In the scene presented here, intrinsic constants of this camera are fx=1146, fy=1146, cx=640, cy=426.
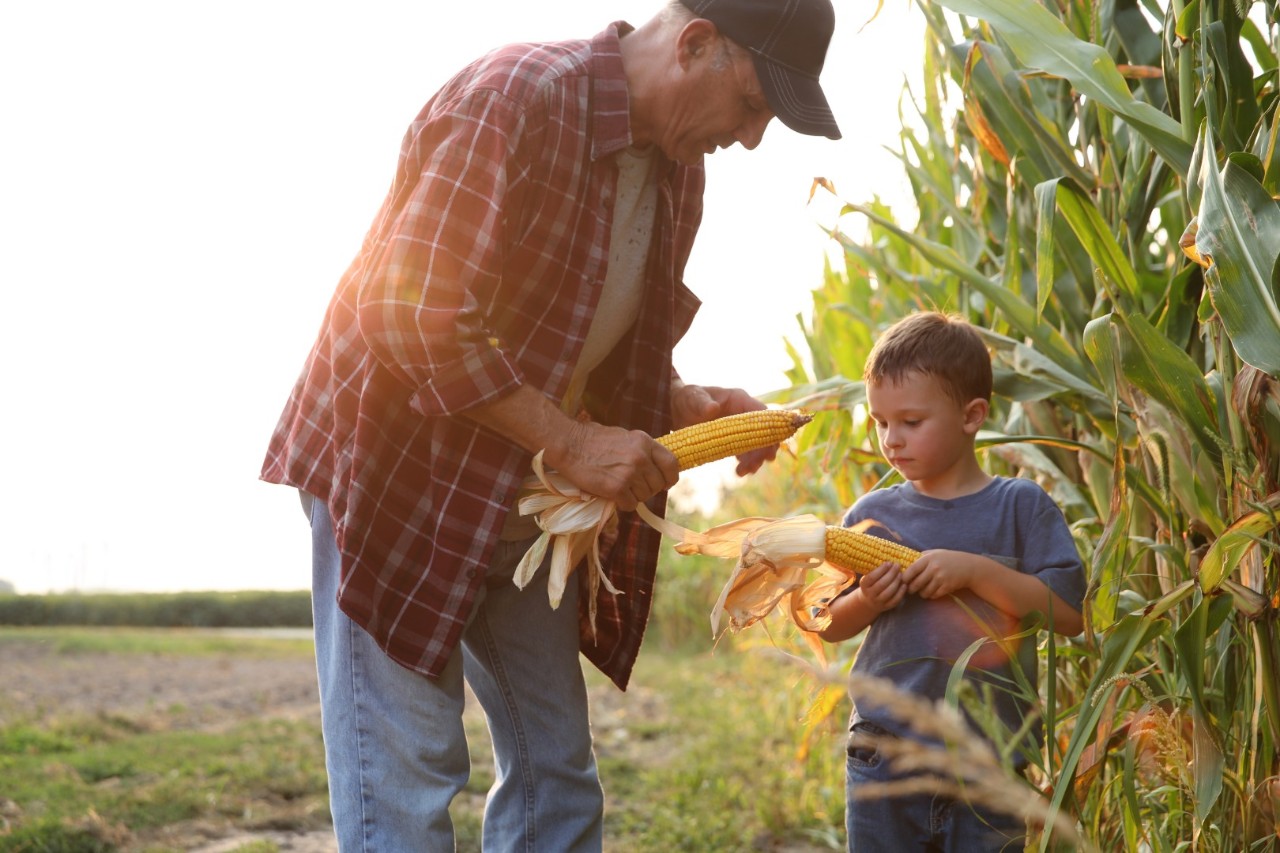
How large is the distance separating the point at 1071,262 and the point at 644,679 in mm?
5520

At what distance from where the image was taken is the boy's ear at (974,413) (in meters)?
1.89

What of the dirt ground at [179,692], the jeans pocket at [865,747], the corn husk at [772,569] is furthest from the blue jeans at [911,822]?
the dirt ground at [179,692]

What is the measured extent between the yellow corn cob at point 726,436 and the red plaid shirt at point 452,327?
23 cm

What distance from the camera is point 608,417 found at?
2.21 metres

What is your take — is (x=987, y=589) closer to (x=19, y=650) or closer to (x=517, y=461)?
(x=517, y=461)

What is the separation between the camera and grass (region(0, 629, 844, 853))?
132 inches

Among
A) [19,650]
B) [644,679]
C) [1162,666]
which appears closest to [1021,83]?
[1162,666]

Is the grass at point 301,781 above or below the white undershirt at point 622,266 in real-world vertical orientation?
below

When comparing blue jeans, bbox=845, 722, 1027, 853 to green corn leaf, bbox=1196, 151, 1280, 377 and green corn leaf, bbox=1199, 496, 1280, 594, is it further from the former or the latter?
green corn leaf, bbox=1196, 151, 1280, 377

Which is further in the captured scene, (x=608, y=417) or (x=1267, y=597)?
(x=608, y=417)

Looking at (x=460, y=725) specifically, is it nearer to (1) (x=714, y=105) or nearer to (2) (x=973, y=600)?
(2) (x=973, y=600)

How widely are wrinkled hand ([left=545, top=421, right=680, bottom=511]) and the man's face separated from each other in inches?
20.4

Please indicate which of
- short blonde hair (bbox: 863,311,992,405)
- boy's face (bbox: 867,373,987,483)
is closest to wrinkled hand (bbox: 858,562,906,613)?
boy's face (bbox: 867,373,987,483)

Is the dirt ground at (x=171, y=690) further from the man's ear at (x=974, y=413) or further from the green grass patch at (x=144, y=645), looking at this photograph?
the man's ear at (x=974, y=413)
